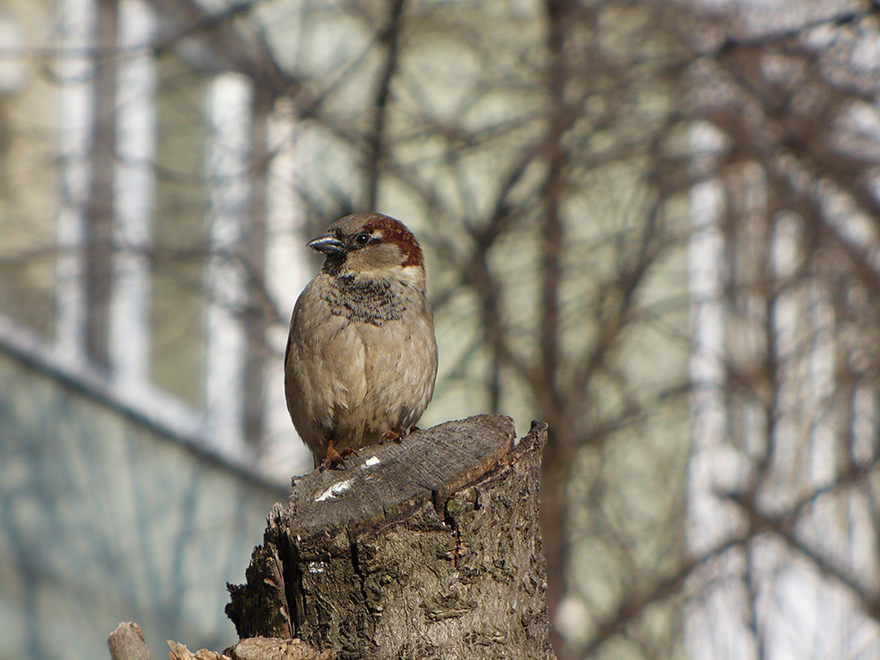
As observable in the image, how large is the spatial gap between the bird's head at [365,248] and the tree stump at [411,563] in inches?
42.3

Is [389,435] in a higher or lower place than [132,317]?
lower

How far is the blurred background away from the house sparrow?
245cm

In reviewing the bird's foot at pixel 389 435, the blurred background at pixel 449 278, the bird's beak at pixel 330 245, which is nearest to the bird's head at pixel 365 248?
the bird's beak at pixel 330 245

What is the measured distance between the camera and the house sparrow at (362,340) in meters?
2.71

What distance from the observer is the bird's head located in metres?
2.80

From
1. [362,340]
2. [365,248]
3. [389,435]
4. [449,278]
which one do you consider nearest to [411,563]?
[389,435]

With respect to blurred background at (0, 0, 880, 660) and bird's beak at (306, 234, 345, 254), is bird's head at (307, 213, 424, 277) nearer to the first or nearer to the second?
bird's beak at (306, 234, 345, 254)

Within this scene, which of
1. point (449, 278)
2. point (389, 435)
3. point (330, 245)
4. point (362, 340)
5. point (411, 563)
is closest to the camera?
point (411, 563)

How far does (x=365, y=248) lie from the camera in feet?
9.27

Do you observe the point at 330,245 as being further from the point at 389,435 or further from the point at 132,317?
the point at 132,317

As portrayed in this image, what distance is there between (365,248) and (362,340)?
30 centimetres

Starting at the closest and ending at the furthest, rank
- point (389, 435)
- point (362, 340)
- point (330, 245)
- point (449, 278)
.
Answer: point (389, 435) < point (362, 340) < point (330, 245) < point (449, 278)

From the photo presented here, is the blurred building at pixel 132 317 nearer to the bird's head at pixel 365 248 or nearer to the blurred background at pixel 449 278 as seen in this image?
the blurred background at pixel 449 278

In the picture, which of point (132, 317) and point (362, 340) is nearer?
point (362, 340)
